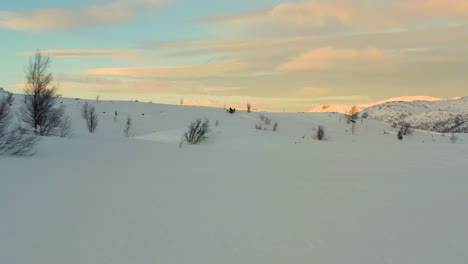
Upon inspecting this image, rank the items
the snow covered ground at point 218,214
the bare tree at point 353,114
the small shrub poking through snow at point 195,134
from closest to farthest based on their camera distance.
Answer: the snow covered ground at point 218,214 → the small shrub poking through snow at point 195,134 → the bare tree at point 353,114

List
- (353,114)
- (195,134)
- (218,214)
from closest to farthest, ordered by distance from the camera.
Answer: (218,214) → (195,134) → (353,114)

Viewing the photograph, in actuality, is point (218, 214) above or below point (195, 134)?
below

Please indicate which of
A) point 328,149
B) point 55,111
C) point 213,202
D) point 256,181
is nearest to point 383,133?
point 328,149

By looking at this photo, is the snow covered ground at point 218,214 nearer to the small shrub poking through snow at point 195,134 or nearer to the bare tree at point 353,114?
the small shrub poking through snow at point 195,134

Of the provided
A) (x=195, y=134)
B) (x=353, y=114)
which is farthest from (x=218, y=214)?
(x=353, y=114)

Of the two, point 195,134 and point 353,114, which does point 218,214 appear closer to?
point 195,134

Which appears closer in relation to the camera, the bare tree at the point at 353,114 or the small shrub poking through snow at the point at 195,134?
the small shrub poking through snow at the point at 195,134

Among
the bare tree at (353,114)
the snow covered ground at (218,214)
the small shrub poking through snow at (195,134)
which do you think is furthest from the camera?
the bare tree at (353,114)

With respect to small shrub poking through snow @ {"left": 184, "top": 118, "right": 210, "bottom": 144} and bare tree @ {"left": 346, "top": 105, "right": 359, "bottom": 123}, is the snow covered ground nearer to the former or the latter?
small shrub poking through snow @ {"left": 184, "top": 118, "right": 210, "bottom": 144}

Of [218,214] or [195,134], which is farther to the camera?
[195,134]

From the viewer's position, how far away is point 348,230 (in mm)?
5281

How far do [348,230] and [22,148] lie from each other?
8706 mm

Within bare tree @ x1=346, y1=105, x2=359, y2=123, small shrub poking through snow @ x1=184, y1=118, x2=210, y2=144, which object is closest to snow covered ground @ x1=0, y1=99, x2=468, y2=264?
small shrub poking through snow @ x1=184, y1=118, x2=210, y2=144

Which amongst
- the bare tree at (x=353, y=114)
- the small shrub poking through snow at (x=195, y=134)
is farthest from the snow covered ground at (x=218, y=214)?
the bare tree at (x=353, y=114)
